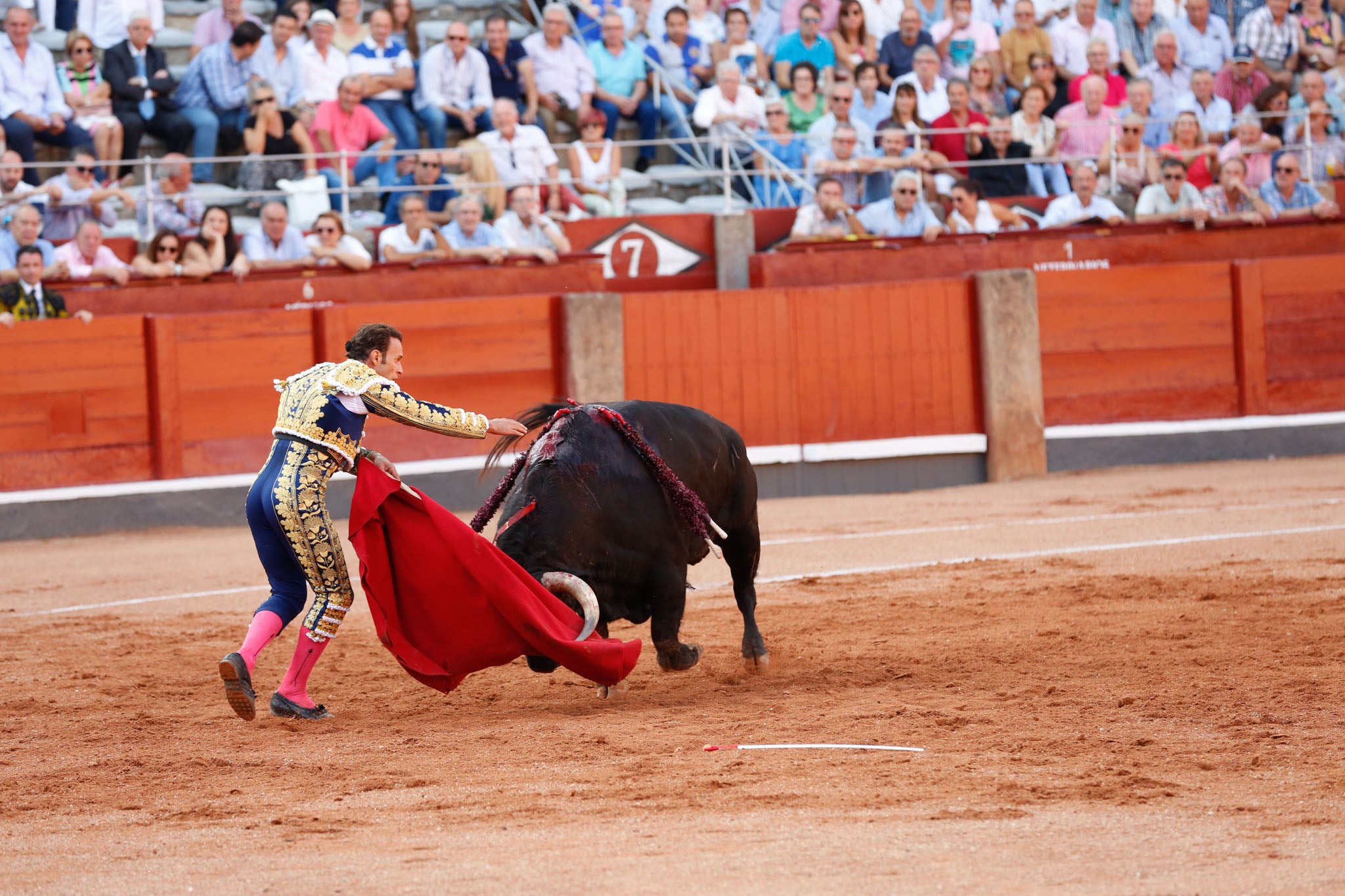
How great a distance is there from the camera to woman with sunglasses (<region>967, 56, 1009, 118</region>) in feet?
41.5

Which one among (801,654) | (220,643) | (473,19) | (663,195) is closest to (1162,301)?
(663,195)

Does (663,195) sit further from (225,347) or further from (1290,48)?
(1290,48)

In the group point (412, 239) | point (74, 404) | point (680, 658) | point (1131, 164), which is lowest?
point (680, 658)

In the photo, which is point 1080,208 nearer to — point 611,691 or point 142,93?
point 142,93

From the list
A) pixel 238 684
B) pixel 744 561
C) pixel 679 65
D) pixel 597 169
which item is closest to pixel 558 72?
pixel 597 169

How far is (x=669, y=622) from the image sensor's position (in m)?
5.36

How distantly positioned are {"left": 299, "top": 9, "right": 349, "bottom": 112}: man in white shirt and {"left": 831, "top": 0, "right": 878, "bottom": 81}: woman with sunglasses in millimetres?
3995

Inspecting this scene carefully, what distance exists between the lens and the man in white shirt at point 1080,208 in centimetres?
1220

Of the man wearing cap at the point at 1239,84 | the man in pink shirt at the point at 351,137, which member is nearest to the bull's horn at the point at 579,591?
the man in pink shirt at the point at 351,137

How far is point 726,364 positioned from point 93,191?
4453 mm

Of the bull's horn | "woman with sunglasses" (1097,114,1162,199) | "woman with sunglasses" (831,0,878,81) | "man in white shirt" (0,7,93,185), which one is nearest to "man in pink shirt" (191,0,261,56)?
"man in white shirt" (0,7,93,185)

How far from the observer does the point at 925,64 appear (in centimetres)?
1264

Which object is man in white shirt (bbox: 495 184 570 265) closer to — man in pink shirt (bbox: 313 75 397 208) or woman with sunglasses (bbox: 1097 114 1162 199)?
man in pink shirt (bbox: 313 75 397 208)

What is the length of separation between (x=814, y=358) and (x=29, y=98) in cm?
575
